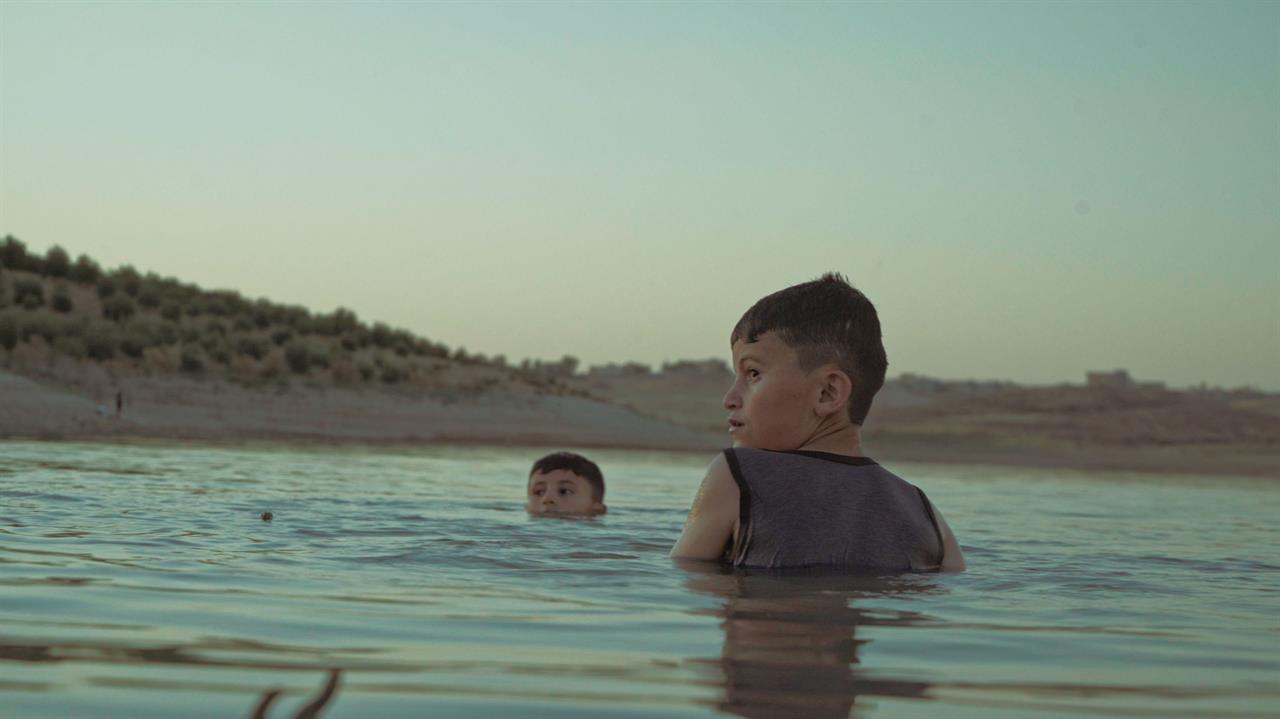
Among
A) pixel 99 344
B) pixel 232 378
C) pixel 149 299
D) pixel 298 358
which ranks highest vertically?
pixel 149 299

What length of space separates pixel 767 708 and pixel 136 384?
22.0m

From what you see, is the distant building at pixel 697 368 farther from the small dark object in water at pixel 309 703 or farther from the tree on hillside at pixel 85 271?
the small dark object in water at pixel 309 703

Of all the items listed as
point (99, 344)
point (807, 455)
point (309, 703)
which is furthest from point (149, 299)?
point (309, 703)

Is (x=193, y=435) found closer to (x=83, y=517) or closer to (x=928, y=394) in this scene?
(x=83, y=517)

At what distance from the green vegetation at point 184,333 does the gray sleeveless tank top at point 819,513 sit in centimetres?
2210

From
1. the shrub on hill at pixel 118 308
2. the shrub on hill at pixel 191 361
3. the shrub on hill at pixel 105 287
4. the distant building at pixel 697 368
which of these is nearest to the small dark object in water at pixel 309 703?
the shrub on hill at pixel 191 361

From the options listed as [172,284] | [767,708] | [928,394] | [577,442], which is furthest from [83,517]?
[928,394]

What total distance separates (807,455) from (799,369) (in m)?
0.27

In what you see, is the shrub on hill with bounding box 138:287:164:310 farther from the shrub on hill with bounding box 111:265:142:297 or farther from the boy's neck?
Answer: the boy's neck

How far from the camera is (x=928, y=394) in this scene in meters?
74.2

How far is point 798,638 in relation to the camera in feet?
9.89

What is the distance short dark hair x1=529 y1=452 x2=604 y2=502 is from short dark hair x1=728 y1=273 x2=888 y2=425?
16.4 ft

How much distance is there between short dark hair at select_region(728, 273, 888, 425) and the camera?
408 cm

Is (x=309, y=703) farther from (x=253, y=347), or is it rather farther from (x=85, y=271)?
(x=85, y=271)
